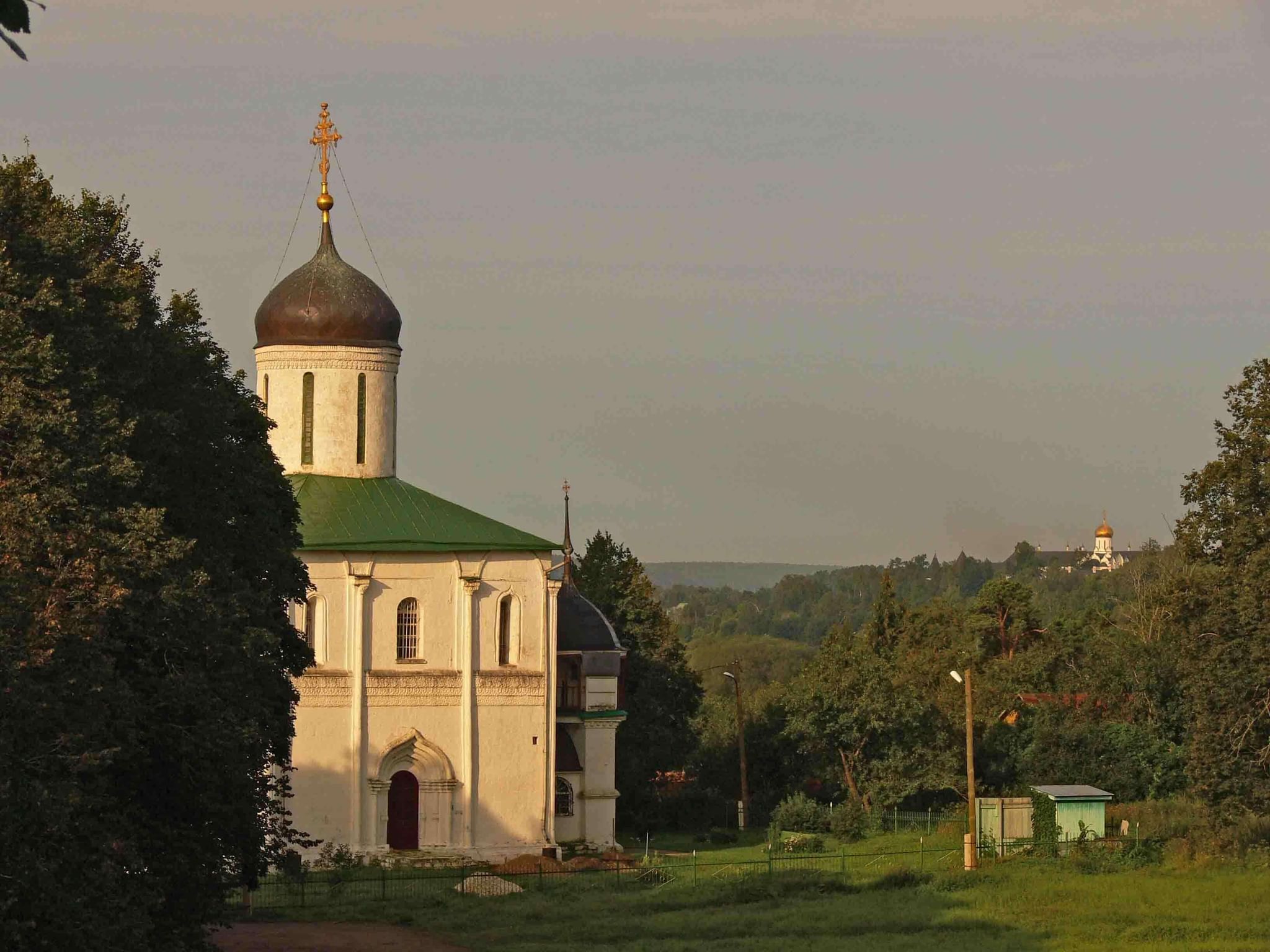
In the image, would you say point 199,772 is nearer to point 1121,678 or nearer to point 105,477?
point 105,477

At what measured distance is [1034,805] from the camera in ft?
134

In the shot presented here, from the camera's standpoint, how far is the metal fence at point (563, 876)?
3553cm

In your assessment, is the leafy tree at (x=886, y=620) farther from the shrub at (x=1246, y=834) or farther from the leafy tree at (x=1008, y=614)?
the shrub at (x=1246, y=834)

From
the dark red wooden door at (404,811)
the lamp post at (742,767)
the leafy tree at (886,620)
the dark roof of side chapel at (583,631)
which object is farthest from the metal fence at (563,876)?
the leafy tree at (886,620)

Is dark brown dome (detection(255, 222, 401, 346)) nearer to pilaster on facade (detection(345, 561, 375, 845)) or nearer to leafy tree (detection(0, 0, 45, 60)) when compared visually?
pilaster on facade (detection(345, 561, 375, 845))

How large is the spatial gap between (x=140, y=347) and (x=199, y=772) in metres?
4.66

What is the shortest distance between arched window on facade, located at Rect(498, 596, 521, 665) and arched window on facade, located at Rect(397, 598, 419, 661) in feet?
5.67

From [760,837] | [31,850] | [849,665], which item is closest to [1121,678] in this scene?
[849,665]

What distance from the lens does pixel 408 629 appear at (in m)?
42.3

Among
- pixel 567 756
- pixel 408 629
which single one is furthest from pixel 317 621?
pixel 567 756

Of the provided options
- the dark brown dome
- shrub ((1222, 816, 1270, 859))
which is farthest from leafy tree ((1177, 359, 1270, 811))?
the dark brown dome

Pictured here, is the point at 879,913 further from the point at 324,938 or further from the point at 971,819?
the point at 324,938

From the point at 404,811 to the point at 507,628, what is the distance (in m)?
4.34

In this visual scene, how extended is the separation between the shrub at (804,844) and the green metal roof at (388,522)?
8035 millimetres
